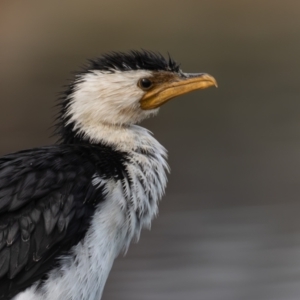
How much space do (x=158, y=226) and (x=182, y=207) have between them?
1.27 ft

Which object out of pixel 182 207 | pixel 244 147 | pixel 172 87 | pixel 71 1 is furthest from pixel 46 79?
pixel 172 87

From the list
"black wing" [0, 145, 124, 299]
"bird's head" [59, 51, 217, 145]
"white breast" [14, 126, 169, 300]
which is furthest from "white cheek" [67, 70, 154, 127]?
"black wing" [0, 145, 124, 299]

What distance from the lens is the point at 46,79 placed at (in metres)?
12.7

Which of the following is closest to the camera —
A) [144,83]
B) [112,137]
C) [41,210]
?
[41,210]

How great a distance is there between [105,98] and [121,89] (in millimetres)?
103

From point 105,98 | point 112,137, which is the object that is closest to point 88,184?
point 112,137

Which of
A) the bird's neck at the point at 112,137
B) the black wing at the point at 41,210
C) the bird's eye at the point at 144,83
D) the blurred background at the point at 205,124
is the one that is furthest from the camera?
the blurred background at the point at 205,124

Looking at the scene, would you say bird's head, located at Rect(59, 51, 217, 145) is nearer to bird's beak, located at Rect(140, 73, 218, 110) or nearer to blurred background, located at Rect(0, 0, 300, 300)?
bird's beak, located at Rect(140, 73, 218, 110)

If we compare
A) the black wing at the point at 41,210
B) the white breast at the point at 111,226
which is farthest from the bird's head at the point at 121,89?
the black wing at the point at 41,210

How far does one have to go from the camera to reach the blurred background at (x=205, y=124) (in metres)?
7.28

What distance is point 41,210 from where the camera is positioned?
469cm

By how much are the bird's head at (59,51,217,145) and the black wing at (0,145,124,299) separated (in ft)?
1.23

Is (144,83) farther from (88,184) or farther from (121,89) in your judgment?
(88,184)

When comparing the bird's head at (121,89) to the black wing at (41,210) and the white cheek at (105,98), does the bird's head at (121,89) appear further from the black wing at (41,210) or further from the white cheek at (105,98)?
the black wing at (41,210)
